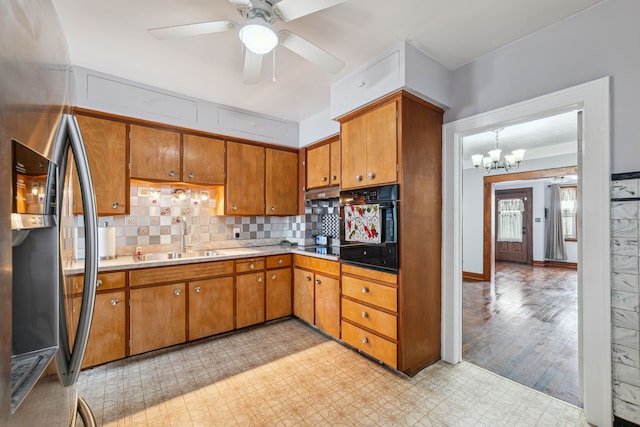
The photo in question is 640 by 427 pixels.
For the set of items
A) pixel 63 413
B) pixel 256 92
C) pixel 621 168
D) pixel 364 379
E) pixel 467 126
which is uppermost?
pixel 256 92

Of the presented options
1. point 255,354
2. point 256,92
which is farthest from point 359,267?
point 256,92

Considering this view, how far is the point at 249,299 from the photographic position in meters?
3.13

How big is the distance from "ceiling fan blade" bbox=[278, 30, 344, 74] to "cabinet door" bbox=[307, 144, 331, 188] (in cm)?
148

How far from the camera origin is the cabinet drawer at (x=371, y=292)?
226cm

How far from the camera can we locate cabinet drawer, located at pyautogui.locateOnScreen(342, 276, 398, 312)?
2258 mm

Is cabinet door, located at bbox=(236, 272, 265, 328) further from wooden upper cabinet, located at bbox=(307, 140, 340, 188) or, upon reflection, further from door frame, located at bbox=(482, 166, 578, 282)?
door frame, located at bbox=(482, 166, 578, 282)

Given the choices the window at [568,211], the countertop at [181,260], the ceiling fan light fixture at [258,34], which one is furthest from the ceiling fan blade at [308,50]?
the window at [568,211]

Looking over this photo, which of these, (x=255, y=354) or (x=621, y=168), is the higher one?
(x=621, y=168)

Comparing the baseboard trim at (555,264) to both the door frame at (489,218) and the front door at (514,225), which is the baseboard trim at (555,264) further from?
the door frame at (489,218)

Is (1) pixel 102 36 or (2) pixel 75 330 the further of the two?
(1) pixel 102 36

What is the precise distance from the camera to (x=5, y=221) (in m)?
0.40

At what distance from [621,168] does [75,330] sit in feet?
8.90

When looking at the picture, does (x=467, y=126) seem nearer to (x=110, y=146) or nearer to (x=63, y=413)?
(x=63, y=413)

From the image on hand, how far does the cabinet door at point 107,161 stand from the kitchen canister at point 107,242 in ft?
0.57
